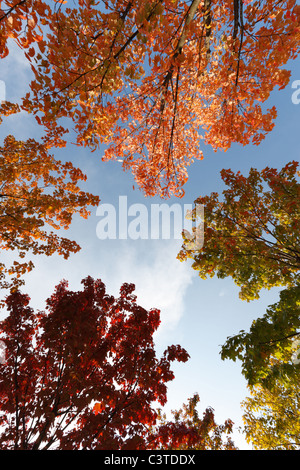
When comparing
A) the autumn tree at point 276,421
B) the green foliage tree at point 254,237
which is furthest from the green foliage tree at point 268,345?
the autumn tree at point 276,421

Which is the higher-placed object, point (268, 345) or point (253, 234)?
point (253, 234)

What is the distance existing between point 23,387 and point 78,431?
69.2 inches

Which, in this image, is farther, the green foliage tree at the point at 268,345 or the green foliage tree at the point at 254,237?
the green foliage tree at the point at 254,237

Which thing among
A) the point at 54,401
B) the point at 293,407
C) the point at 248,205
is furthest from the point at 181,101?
the point at 293,407

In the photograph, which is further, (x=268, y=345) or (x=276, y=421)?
(x=276, y=421)

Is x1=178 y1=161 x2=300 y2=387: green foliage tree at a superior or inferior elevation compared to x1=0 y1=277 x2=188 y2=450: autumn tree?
superior

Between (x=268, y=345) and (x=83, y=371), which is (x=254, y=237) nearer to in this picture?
(x=268, y=345)

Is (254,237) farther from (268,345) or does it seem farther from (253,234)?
(268,345)

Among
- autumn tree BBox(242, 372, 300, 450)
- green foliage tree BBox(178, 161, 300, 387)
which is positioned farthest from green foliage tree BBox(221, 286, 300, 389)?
autumn tree BBox(242, 372, 300, 450)

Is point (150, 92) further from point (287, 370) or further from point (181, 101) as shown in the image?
point (287, 370)

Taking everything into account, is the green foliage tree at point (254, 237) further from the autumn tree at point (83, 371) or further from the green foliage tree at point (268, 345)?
the autumn tree at point (83, 371)

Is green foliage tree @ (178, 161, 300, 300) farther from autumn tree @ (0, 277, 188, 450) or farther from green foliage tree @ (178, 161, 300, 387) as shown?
autumn tree @ (0, 277, 188, 450)

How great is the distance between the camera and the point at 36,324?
616 cm

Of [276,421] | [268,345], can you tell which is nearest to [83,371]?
[268,345]
